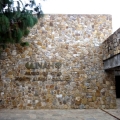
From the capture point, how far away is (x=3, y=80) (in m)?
7.55

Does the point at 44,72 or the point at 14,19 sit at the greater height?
the point at 14,19

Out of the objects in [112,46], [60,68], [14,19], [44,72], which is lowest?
[44,72]

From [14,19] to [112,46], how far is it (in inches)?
116

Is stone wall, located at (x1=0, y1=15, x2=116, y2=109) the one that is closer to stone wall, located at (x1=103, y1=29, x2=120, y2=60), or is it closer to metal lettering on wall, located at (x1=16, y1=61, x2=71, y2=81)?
metal lettering on wall, located at (x1=16, y1=61, x2=71, y2=81)

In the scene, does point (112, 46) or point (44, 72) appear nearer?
point (112, 46)

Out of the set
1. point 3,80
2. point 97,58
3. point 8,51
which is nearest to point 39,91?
point 3,80

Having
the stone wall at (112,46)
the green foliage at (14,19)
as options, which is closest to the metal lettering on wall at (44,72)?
the stone wall at (112,46)

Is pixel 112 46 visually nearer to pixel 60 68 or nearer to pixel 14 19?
pixel 60 68

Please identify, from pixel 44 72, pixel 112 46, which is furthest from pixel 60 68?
pixel 112 46

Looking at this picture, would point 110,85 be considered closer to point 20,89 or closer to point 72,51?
point 72,51

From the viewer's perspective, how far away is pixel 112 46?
642 centimetres

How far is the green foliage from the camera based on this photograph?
446 centimetres

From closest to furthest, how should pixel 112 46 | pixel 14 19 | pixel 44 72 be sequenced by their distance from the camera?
pixel 14 19 < pixel 112 46 < pixel 44 72

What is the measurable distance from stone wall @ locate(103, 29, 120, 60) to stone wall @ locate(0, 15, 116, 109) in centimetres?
44
